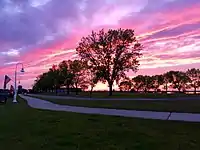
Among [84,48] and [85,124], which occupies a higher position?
[84,48]

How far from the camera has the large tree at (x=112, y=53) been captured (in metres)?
60.4

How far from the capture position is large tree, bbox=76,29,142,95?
198 feet

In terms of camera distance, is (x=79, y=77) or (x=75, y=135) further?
(x=79, y=77)

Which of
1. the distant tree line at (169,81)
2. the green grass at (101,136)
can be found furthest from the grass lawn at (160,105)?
the distant tree line at (169,81)

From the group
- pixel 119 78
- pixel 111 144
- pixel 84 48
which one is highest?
pixel 84 48

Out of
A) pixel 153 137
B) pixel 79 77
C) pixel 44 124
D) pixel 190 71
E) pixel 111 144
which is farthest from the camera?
pixel 190 71

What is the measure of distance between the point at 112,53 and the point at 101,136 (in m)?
50.6

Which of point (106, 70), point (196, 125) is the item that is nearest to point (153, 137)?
point (196, 125)

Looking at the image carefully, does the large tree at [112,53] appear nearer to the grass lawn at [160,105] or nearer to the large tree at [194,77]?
the grass lawn at [160,105]

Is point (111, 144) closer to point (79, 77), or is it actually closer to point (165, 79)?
point (79, 77)

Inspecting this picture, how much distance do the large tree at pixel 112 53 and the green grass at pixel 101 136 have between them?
153 ft

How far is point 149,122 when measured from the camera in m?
14.2

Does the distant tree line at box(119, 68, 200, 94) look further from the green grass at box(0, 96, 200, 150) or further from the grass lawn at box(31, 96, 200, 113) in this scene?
the green grass at box(0, 96, 200, 150)

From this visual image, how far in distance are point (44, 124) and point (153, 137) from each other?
5187mm
